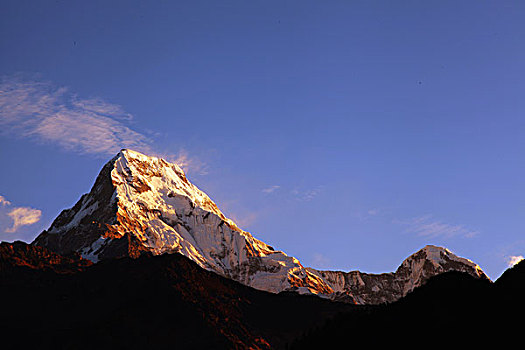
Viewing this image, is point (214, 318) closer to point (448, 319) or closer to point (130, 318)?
point (130, 318)

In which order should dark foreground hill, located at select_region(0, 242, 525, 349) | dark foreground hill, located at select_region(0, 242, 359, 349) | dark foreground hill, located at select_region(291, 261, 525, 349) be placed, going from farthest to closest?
dark foreground hill, located at select_region(0, 242, 359, 349) → dark foreground hill, located at select_region(0, 242, 525, 349) → dark foreground hill, located at select_region(291, 261, 525, 349)

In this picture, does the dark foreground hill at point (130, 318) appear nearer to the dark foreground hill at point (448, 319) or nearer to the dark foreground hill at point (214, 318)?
the dark foreground hill at point (214, 318)

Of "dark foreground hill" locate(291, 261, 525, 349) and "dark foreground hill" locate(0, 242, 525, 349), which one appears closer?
"dark foreground hill" locate(291, 261, 525, 349)

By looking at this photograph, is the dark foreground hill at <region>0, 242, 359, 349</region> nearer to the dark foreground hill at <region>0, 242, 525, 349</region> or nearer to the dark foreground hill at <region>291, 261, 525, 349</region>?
the dark foreground hill at <region>0, 242, 525, 349</region>

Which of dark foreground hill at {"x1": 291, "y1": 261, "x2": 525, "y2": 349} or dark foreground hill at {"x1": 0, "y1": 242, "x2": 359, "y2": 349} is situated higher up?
dark foreground hill at {"x1": 0, "y1": 242, "x2": 359, "y2": 349}

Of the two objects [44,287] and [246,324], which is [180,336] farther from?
[44,287]

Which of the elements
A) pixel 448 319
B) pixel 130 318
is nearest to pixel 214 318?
pixel 130 318

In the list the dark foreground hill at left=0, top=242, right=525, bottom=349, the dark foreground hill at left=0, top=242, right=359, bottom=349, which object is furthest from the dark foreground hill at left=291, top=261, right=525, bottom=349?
the dark foreground hill at left=0, top=242, right=359, bottom=349

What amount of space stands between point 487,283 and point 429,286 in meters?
8.89

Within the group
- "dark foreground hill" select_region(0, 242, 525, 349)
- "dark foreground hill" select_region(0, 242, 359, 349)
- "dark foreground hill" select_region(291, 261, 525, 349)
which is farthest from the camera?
"dark foreground hill" select_region(0, 242, 359, 349)

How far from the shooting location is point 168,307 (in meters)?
184

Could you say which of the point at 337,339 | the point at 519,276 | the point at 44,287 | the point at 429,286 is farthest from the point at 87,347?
the point at 519,276

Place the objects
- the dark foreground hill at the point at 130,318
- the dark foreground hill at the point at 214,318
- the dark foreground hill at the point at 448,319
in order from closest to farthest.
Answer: the dark foreground hill at the point at 448,319 < the dark foreground hill at the point at 214,318 < the dark foreground hill at the point at 130,318

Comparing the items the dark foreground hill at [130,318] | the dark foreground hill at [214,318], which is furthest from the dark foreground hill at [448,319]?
the dark foreground hill at [130,318]
